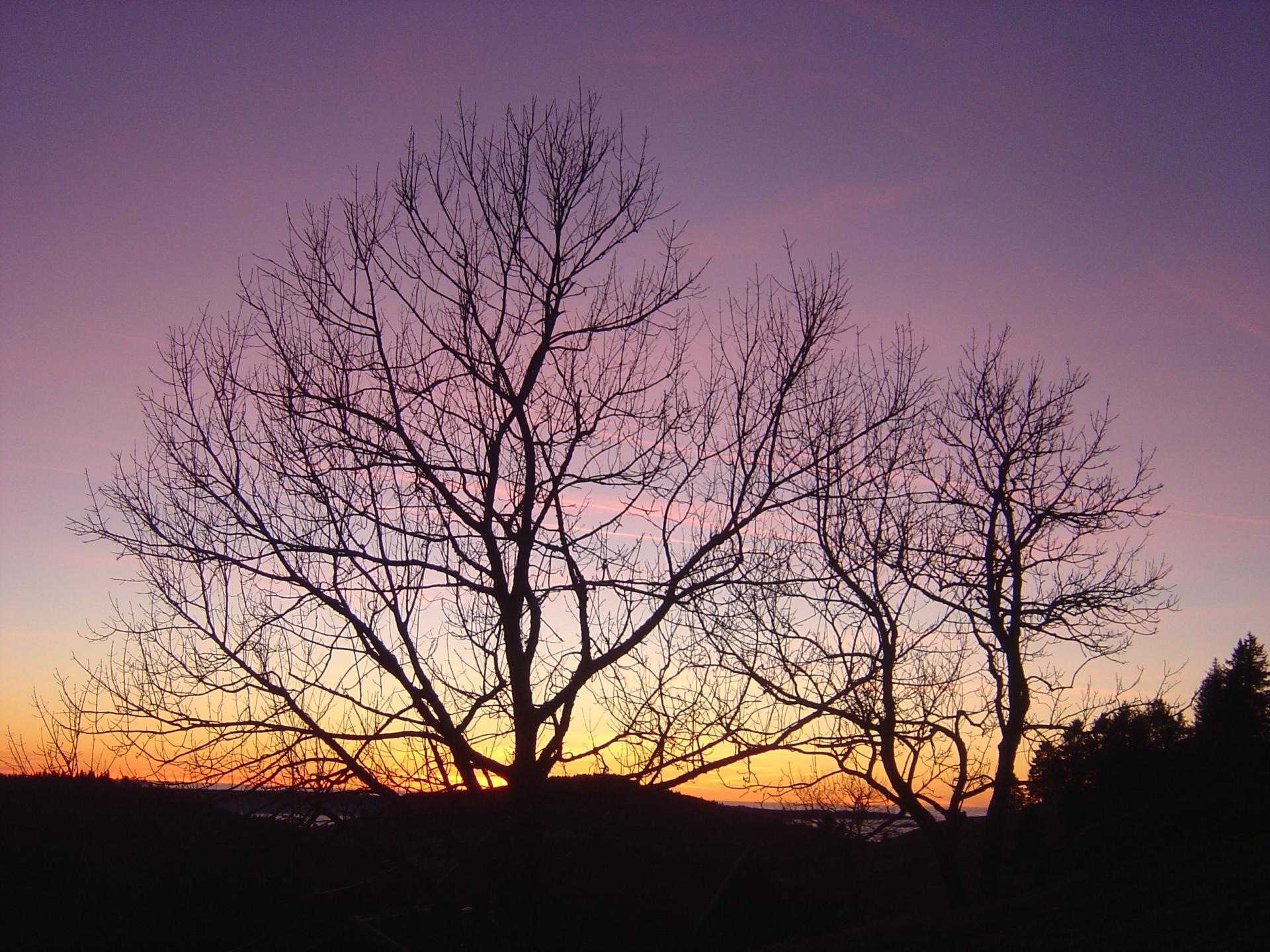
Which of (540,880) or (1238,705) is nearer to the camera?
(540,880)

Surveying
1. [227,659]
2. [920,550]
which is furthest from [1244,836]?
[227,659]

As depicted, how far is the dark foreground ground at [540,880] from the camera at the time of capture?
7707mm

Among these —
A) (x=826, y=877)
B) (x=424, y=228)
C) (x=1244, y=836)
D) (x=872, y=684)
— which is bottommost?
(x=826, y=877)

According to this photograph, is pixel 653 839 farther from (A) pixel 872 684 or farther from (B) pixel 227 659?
(B) pixel 227 659

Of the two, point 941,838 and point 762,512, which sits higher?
point 762,512

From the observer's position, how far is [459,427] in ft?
27.9

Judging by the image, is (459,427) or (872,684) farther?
(872,684)

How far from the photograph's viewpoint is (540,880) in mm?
7695

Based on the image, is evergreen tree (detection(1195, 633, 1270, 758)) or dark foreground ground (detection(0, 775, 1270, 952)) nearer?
dark foreground ground (detection(0, 775, 1270, 952))

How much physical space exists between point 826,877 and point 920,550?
86.9 ft

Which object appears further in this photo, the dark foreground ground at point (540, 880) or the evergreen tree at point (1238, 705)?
the evergreen tree at point (1238, 705)

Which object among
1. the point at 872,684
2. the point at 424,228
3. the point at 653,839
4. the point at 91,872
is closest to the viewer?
the point at 424,228

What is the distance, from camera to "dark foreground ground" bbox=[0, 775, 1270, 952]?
7.71 metres

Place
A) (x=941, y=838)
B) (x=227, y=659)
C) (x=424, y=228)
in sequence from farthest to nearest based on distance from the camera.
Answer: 1. (x=941, y=838)
2. (x=424, y=228)
3. (x=227, y=659)
